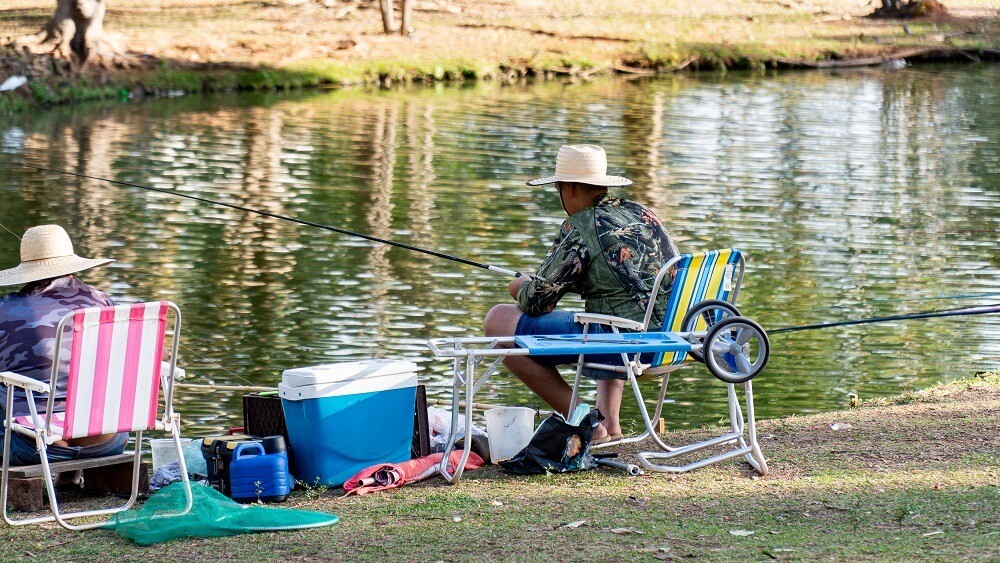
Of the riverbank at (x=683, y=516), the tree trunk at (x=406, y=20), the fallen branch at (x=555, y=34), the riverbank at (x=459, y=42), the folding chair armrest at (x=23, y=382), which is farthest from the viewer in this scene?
the fallen branch at (x=555, y=34)

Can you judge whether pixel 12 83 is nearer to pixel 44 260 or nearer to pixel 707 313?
pixel 44 260

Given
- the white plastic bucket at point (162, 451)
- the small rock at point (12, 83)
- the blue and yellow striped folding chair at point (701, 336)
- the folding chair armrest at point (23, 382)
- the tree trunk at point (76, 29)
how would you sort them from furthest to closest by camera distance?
the tree trunk at point (76, 29) → the small rock at point (12, 83) → the white plastic bucket at point (162, 451) → the blue and yellow striped folding chair at point (701, 336) → the folding chair armrest at point (23, 382)

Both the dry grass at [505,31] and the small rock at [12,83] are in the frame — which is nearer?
the small rock at [12,83]

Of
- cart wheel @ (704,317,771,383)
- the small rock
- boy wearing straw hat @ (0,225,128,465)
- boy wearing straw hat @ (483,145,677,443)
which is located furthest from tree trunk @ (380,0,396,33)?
cart wheel @ (704,317,771,383)

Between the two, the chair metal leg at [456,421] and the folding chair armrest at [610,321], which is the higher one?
the folding chair armrest at [610,321]

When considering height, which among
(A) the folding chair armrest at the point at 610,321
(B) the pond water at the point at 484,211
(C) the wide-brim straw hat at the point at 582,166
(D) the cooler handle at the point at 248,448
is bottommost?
(B) the pond water at the point at 484,211

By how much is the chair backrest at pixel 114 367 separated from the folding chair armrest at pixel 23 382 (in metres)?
0.16

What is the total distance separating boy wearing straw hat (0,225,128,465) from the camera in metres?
4.95

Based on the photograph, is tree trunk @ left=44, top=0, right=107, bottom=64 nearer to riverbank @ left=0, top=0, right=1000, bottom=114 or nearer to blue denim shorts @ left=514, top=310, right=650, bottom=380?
riverbank @ left=0, top=0, right=1000, bottom=114

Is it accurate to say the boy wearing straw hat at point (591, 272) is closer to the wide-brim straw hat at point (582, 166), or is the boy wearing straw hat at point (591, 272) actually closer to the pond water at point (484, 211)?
the wide-brim straw hat at point (582, 166)

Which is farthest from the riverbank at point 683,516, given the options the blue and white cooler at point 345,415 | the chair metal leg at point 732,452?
the blue and white cooler at point 345,415

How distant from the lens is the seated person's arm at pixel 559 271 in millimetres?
5539

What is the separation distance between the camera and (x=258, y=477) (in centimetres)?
505

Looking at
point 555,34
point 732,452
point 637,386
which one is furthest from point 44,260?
point 555,34
